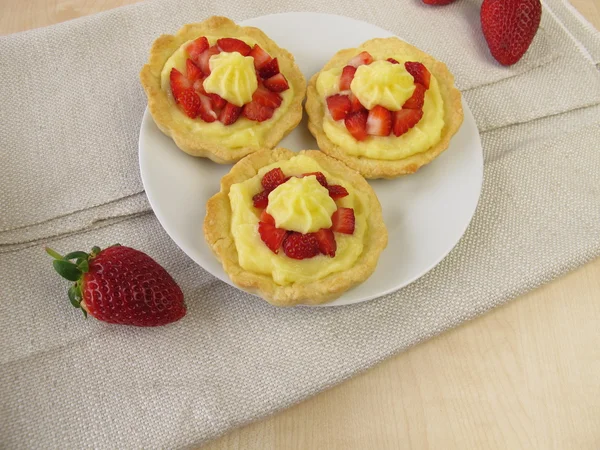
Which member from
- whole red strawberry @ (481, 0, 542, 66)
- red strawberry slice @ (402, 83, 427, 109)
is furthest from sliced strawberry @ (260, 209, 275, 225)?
whole red strawberry @ (481, 0, 542, 66)

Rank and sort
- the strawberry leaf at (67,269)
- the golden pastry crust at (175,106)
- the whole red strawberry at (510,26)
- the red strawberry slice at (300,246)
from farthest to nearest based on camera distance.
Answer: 1. the whole red strawberry at (510,26)
2. the golden pastry crust at (175,106)
3. the red strawberry slice at (300,246)
4. the strawberry leaf at (67,269)

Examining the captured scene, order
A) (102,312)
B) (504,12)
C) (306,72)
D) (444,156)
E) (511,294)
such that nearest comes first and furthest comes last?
1. (102,312)
2. (511,294)
3. (444,156)
4. (306,72)
5. (504,12)

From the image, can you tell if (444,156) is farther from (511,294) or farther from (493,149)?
(511,294)

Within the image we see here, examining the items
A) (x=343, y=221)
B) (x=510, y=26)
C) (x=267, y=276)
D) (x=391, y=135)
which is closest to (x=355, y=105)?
(x=391, y=135)

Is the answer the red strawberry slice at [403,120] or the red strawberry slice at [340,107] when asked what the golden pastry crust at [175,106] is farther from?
the red strawberry slice at [403,120]

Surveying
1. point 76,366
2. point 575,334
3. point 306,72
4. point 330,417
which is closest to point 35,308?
point 76,366

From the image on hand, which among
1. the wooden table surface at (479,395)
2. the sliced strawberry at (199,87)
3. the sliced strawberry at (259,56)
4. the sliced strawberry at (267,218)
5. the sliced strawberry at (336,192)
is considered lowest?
the wooden table surface at (479,395)

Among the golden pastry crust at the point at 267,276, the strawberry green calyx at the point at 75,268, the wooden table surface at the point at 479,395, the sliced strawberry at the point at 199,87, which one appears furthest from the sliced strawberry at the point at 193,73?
the wooden table surface at the point at 479,395
